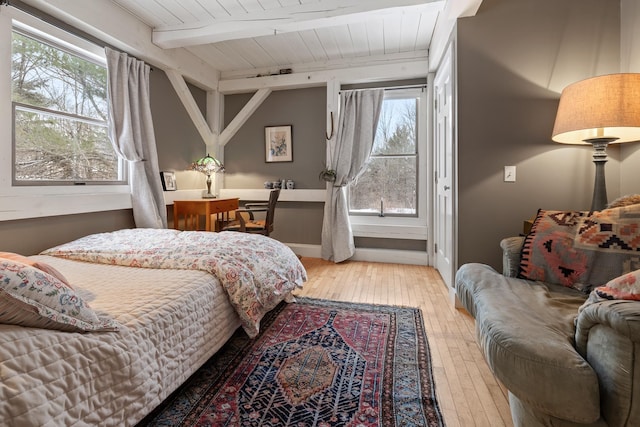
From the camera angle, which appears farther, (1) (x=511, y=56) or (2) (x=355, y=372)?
(1) (x=511, y=56)

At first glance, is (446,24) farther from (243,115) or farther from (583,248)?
(243,115)

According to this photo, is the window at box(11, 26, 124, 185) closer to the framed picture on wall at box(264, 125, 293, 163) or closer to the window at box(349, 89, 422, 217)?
the framed picture on wall at box(264, 125, 293, 163)

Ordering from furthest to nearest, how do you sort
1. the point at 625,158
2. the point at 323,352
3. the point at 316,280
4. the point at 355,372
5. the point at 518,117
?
the point at 316,280
the point at 518,117
the point at 625,158
the point at 323,352
the point at 355,372

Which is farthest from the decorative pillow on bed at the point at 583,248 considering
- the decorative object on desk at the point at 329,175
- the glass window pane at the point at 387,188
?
the decorative object on desk at the point at 329,175

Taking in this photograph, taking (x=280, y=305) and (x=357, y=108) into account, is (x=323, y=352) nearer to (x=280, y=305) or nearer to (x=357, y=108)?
(x=280, y=305)

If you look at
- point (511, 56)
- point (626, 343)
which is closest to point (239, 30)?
point (511, 56)

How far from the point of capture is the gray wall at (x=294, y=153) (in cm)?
422

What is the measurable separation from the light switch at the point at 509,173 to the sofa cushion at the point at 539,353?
1161 millimetres

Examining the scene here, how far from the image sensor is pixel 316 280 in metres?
3.23

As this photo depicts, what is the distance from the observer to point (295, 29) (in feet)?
9.51

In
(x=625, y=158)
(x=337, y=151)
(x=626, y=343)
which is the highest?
(x=337, y=151)

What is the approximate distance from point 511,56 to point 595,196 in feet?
3.81

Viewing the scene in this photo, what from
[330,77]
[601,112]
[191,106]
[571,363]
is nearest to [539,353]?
[571,363]

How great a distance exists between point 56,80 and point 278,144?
2388mm
